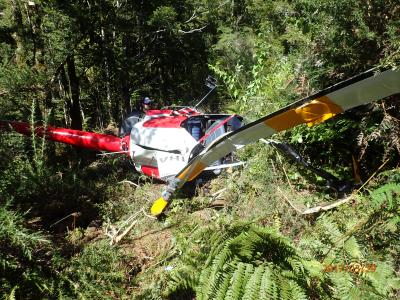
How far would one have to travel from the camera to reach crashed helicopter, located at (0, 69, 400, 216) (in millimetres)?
3057

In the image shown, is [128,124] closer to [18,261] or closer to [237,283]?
[18,261]

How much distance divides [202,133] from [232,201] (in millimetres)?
1972

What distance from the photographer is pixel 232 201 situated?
5.11 metres

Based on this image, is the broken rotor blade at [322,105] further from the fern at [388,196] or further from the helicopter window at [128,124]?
the helicopter window at [128,124]

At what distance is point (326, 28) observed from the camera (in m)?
4.28

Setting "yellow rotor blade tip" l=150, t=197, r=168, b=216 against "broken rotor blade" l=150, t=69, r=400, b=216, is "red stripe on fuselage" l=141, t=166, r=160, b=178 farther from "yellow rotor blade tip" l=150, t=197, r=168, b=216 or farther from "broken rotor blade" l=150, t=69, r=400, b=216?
"broken rotor blade" l=150, t=69, r=400, b=216

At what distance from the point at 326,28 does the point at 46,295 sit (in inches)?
162

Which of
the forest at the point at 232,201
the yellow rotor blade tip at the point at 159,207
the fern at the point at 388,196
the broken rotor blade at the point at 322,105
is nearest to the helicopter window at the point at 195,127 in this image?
the forest at the point at 232,201

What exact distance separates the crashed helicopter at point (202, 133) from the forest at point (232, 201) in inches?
10.5

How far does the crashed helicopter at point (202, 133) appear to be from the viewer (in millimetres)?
3057

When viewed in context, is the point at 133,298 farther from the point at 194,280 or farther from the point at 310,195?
the point at 310,195

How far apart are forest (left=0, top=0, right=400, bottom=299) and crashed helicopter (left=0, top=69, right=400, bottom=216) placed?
27cm

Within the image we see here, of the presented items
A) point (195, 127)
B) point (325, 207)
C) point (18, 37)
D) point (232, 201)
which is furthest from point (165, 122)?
point (18, 37)

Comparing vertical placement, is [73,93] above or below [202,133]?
above
